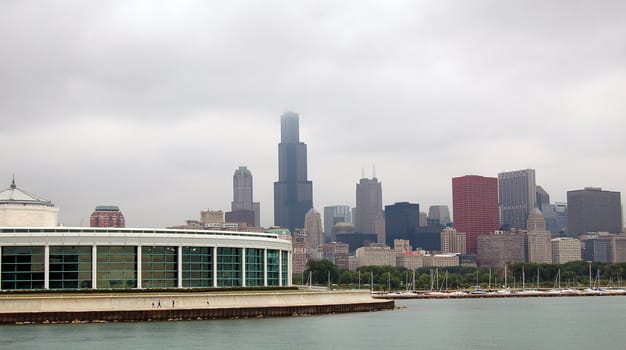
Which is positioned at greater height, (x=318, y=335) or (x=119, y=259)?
(x=119, y=259)

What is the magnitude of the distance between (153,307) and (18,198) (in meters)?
40.7

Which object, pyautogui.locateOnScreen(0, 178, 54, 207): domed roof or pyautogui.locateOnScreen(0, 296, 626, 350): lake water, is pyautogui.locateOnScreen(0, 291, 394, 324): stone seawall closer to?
pyautogui.locateOnScreen(0, 296, 626, 350): lake water

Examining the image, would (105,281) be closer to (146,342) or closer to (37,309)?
(37,309)

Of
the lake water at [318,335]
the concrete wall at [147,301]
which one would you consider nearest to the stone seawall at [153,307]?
the concrete wall at [147,301]

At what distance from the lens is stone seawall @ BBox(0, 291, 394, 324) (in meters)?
105

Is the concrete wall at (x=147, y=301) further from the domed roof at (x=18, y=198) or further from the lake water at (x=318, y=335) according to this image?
the domed roof at (x=18, y=198)

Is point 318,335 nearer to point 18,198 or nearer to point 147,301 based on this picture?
point 147,301

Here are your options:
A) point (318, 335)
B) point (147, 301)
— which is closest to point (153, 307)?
point (147, 301)

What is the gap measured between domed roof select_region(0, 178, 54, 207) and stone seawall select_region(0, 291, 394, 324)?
1274 inches

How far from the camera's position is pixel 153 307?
362ft

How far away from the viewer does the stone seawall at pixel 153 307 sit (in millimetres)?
105312

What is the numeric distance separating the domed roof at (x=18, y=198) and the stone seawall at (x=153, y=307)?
32.4 metres

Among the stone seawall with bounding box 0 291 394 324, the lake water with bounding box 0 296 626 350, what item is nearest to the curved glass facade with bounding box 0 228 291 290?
the stone seawall with bounding box 0 291 394 324

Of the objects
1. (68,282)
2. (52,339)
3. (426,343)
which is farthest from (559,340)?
(68,282)
